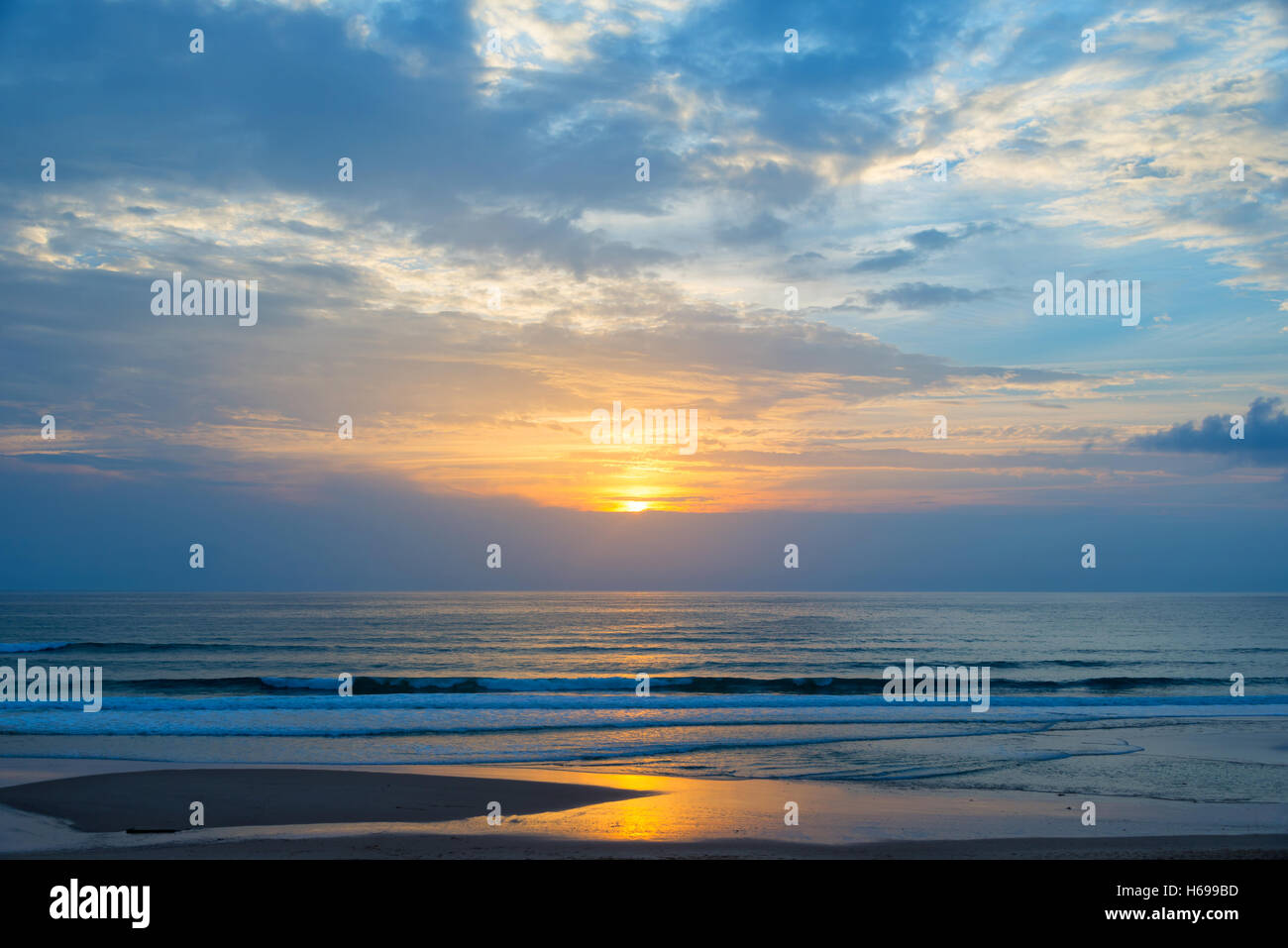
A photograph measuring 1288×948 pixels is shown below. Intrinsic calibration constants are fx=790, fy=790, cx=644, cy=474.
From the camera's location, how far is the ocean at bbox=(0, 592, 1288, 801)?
642 inches

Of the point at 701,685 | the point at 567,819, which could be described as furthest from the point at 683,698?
the point at 567,819

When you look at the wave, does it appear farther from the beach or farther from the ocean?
the beach

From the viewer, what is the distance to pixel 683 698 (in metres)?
28.4

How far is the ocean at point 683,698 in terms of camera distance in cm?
1630

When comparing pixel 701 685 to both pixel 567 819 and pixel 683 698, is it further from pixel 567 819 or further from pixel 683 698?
pixel 567 819

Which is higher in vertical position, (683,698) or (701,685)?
(683,698)

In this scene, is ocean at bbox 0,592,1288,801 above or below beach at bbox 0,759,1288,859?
below

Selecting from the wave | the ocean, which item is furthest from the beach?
the wave
